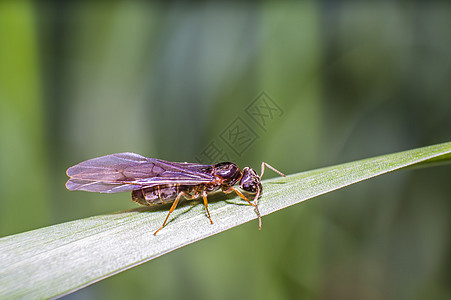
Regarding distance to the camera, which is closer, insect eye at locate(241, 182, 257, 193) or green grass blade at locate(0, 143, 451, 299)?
green grass blade at locate(0, 143, 451, 299)

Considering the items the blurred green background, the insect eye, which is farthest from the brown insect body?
the blurred green background

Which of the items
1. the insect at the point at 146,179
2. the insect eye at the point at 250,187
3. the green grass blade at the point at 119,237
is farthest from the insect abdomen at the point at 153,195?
the insect eye at the point at 250,187

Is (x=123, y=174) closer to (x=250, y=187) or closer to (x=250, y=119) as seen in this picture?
(x=250, y=187)

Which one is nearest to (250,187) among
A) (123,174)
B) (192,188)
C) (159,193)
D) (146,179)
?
(192,188)

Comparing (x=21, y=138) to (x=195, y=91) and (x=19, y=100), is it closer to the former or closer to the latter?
(x=19, y=100)

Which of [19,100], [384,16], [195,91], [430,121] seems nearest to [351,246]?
[430,121]

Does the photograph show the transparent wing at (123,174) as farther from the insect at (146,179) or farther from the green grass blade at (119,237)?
the green grass blade at (119,237)

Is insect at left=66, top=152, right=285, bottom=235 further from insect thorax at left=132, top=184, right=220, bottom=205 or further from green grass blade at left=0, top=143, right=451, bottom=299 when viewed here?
green grass blade at left=0, top=143, right=451, bottom=299

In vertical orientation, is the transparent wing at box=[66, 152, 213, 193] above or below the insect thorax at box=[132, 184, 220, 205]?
above

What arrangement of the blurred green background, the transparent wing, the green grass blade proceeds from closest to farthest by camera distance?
the green grass blade, the transparent wing, the blurred green background
